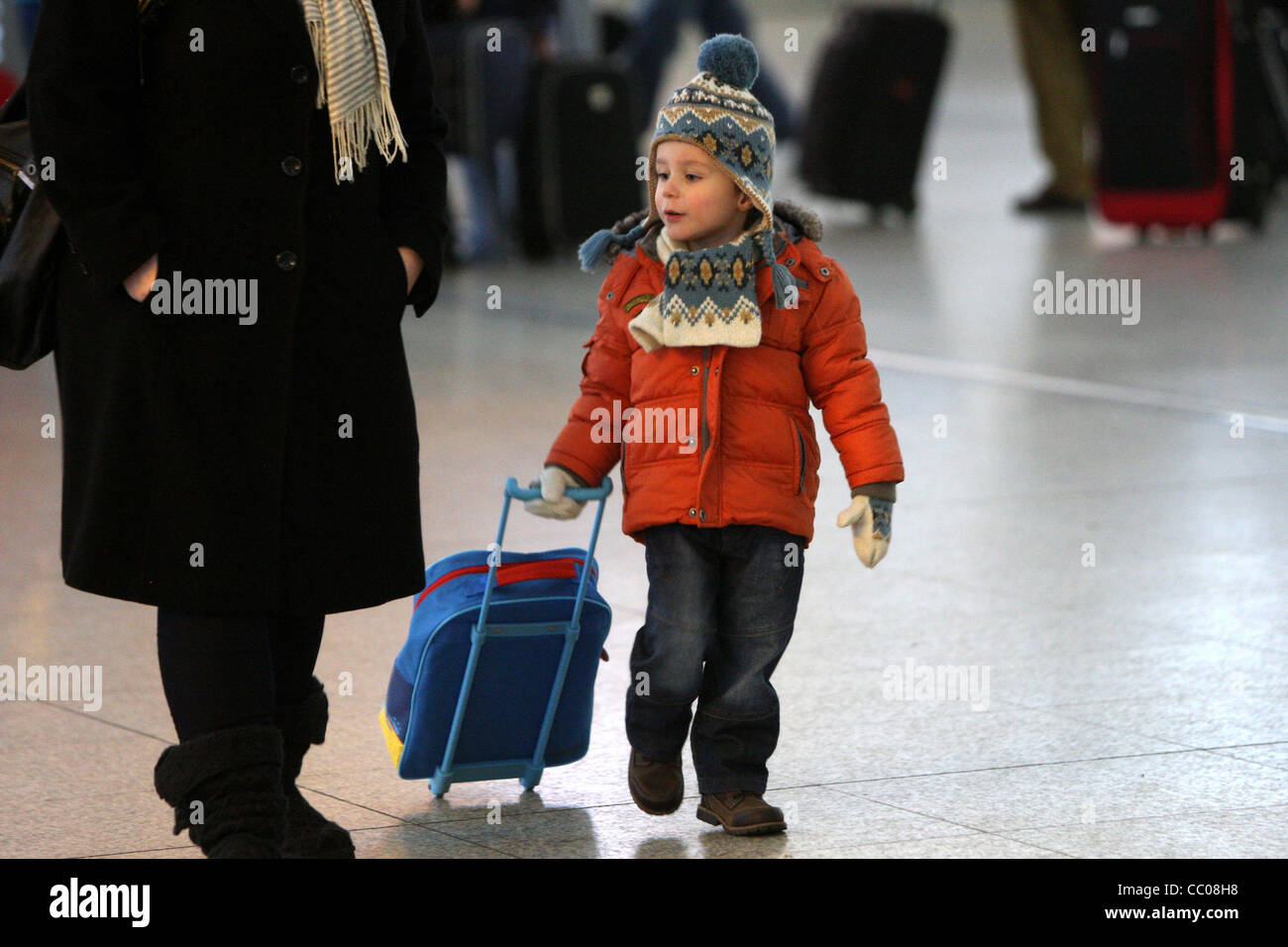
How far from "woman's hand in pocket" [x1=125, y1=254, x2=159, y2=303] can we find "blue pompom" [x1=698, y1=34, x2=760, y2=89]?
3.45 feet

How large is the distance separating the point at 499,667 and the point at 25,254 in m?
1.07

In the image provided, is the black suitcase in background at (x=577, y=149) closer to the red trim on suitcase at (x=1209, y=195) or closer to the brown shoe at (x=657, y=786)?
the red trim on suitcase at (x=1209, y=195)

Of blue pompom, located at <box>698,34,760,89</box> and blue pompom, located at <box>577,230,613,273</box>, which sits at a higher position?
blue pompom, located at <box>698,34,760,89</box>

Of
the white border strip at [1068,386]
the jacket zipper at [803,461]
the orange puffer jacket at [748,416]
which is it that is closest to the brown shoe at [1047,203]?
the white border strip at [1068,386]

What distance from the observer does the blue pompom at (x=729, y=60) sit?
11.6 ft

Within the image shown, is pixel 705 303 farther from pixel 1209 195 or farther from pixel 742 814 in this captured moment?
pixel 1209 195

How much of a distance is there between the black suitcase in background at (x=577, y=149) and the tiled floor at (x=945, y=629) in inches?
79.1

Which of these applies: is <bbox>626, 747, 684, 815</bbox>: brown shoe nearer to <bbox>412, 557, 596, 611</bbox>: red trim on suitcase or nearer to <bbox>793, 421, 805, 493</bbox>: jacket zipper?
<bbox>412, 557, 596, 611</bbox>: red trim on suitcase

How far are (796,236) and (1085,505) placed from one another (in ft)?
8.71

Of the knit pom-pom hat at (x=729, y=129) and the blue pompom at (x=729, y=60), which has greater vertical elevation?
the blue pompom at (x=729, y=60)

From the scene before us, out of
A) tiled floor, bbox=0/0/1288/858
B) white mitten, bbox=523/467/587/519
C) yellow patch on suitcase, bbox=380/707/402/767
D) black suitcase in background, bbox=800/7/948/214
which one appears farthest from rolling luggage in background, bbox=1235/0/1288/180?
yellow patch on suitcase, bbox=380/707/402/767

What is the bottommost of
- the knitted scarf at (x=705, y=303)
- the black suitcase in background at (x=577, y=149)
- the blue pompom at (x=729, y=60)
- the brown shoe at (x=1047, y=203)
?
the brown shoe at (x=1047, y=203)

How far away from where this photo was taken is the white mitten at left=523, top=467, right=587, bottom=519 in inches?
140
